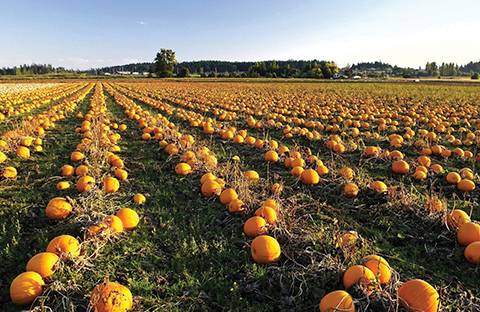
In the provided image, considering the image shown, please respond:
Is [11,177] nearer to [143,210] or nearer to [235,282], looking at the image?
[143,210]

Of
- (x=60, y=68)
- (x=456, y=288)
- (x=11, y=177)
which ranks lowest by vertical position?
(x=456, y=288)

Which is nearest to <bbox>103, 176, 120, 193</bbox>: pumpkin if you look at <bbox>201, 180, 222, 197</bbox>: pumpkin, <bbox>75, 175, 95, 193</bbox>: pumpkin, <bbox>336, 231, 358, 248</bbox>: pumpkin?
<bbox>75, 175, 95, 193</bbox>: pumpkin

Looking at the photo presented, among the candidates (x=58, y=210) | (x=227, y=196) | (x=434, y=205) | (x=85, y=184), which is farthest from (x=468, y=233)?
(x=85, y=184)

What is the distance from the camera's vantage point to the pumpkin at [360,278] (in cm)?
327

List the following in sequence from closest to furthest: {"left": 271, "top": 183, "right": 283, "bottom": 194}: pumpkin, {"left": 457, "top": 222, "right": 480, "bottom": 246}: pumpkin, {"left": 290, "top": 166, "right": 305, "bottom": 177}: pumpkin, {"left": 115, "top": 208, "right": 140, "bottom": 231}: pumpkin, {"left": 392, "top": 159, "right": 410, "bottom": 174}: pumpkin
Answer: {"left": 457, "top": 222, "right": 480, "bottom": 246}: pumpkin, {"left": 115, "top": 208, "right": 140, "bottom": 231}: pumpkin, {"left": 271, "top": 183, "right": 283, "bottom": 194}: pumpkin, {"left": 290, "top": 166, "right": 305, "bottom": 177}: pumpkin, {"left": 392, "top": 159, "right": 410, "bottom": 174}: pumpkin

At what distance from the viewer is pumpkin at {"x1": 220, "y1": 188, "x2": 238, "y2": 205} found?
18.2 feet

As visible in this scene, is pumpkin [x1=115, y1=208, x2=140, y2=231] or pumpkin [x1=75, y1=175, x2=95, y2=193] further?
pumpkin [x1=75, y1=175, x2=95, y2=193]

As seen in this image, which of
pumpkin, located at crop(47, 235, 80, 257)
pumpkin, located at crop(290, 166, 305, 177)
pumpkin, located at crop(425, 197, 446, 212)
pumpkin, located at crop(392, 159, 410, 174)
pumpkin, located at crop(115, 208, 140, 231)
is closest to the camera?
pumpkin, located at crop(47, 235, 80, 257)

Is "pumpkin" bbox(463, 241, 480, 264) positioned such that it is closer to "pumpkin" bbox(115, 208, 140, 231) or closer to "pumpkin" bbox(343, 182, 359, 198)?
"pumpkin" bbox(343, 182, 359, 198)

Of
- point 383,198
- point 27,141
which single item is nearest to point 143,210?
point 383,198

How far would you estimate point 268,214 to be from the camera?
4727mm

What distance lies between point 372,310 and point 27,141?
9.25 m

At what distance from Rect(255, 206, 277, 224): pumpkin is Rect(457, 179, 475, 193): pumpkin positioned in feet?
13.4

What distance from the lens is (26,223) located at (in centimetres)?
503
